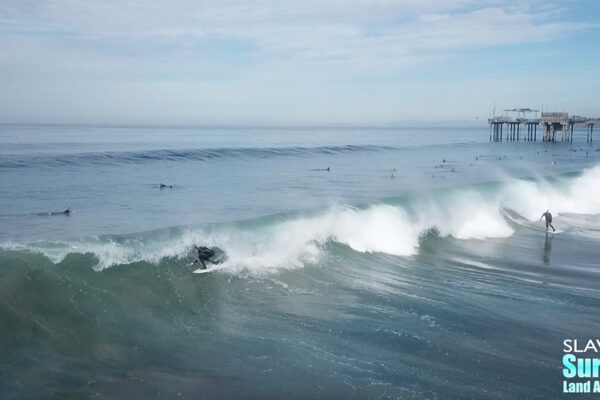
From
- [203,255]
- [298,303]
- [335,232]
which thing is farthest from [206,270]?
[335,232]

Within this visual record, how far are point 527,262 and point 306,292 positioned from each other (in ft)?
29.2

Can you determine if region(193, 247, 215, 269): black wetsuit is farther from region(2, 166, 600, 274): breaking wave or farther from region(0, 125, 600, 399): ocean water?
region(2, 166, 600, 274): breaking wave

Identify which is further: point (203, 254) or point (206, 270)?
point (203, 254)

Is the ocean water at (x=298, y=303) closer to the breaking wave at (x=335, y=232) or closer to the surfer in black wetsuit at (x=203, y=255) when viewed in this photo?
the breaking wave at (x=335, y=232)

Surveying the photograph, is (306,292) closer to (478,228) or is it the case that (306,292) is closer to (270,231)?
(270,231)

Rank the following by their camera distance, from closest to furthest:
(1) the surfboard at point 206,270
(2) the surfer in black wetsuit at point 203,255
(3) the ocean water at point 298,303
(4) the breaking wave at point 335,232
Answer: (3) the ocean water at point 298,303 < (1) the surfboard at point 206,270 < (2) the surfer in black wetsuit at point 203,255 < (4) the breaking wave at point 335,232

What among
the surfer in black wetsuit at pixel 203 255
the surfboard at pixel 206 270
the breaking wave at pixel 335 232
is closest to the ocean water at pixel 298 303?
the breaking wave at pixel 335 232

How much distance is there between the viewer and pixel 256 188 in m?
38.4

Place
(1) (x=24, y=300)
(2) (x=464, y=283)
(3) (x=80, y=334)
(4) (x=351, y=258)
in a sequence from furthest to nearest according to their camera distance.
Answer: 1. (4) (x=351, y=258)
2. (2) (x=464, y=283)
3. (1) (x=24, y=300)
4. (3) (x=80, y=334)

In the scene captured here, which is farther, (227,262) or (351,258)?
(351,258)

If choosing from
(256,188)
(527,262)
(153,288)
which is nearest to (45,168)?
(256,188)

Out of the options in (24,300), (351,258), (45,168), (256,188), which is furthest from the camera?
(45,168)

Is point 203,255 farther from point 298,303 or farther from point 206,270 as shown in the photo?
point 298,303

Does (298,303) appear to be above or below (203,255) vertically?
below
